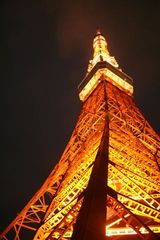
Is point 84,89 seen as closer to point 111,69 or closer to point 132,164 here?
point 111,69

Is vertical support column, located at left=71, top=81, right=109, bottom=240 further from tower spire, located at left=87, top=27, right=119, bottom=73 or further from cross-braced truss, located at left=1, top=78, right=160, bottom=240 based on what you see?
tower spire, located at left=87, top=27, right=119, bottom=73

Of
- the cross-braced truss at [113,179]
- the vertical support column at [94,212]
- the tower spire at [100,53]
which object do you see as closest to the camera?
the vertical support column at [94,212]

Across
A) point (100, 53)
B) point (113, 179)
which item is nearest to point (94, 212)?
point (113, 179)

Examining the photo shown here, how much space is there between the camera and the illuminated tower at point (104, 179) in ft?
10.8

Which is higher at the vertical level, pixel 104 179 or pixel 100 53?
pixel 100 53

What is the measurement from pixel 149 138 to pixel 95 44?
11803 mm

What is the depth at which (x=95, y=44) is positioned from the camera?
20938 millimetres

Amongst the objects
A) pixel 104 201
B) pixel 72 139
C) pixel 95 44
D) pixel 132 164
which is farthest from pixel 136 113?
pixel 104 201

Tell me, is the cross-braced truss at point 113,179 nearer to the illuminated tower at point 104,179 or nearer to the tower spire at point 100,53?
the illuminated tower at point 104,179

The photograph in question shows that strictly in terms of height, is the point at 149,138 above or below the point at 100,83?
below

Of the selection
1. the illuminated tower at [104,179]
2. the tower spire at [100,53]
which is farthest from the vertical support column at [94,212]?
the tower spire at [100,53]

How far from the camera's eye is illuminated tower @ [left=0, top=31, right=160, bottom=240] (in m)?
3.29

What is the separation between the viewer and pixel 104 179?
3.65 metres

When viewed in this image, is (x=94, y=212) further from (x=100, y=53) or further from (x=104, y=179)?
(x=100, y=53)
